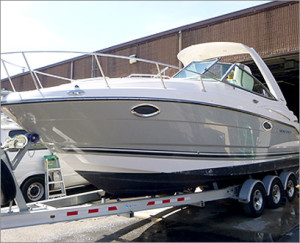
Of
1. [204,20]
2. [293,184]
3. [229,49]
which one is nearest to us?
[229,49]

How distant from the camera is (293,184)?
20.2 feet

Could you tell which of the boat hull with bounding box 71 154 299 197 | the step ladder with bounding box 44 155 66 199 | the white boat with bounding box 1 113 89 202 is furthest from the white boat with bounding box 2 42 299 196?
the white boat with bounding box 1 113 89 202

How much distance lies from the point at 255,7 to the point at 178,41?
2820mm

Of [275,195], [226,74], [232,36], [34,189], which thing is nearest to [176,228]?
[275,195]

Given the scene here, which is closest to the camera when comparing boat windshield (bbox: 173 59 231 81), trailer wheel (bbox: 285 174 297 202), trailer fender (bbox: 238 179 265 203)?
boat windshield (bbox: 173 59 231 81)

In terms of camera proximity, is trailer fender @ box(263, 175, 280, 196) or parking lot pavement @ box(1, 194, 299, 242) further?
trailer fender @ box(263, 175, 280, 196)

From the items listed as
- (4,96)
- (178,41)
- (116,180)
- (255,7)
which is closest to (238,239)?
(116,180)

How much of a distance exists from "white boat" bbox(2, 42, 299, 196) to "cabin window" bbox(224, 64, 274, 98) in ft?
0.61

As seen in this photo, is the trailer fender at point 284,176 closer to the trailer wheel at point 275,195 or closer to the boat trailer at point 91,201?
the boat trailer at point 91,201

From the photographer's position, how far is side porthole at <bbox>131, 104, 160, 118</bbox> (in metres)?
3.44

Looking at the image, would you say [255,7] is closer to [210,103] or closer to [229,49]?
[229,49]

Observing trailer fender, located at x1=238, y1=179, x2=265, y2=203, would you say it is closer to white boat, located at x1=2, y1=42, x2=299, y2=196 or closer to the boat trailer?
the boat trailer

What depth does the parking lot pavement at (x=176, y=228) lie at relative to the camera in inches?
154

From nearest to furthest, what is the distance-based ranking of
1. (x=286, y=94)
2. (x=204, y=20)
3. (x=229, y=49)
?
(x=229, y=49), (x=204, y=20), (x=286, y=94)
